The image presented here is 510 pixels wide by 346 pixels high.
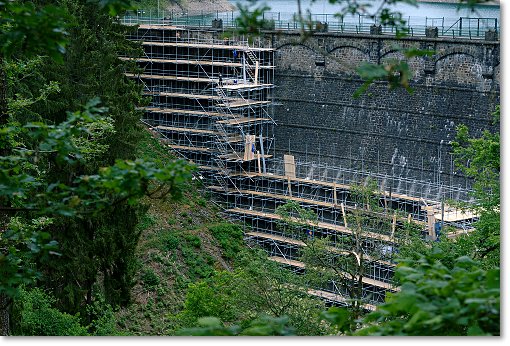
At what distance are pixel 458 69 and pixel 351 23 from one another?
10.4 ft

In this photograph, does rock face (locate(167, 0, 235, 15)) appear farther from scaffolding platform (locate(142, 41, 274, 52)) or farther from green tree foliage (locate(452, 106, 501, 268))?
green tree foliage (locate(452, 106, 501, 268))

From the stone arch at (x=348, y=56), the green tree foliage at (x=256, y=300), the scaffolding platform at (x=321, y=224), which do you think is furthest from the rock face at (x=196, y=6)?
the green tree foliage at (x=256, y=300)

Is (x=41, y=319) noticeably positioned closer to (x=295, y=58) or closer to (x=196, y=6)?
(x=295, y=58)

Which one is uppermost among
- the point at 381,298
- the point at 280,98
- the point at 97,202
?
the point at 97,202

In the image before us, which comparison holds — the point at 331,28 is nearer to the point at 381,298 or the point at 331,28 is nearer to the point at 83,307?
the point at 381,298

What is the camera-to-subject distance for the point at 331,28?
74.4 ft

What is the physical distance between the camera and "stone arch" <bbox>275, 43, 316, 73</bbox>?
23.1 m

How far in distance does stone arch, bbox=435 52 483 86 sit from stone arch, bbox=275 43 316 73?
3381 mm

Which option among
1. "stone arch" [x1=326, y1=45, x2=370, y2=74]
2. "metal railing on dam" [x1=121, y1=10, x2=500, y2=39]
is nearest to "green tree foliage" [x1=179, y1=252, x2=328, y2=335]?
"metal railing on dam" [x1=121, y1=10, x2=500, y2=39]

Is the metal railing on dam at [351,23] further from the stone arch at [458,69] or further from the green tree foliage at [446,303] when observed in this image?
the green tree foliage at [446,303]

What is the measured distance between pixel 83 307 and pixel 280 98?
1129 cm

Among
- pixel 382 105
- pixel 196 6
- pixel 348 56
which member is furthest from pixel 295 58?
pixel 196 6

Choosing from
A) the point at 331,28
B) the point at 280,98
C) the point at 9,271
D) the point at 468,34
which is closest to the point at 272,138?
the point at 280,98

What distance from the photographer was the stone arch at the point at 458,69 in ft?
66.8
